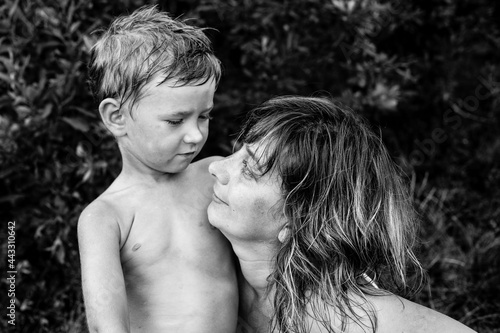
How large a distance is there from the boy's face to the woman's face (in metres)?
0.12

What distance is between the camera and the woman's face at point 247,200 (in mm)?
2158

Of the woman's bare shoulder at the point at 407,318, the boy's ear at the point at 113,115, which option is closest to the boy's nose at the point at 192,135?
the boy's ear at the point at 113,115

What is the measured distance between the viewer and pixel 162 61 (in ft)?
7.02

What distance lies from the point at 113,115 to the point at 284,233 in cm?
65

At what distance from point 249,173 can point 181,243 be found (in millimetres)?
365

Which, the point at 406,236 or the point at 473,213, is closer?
the point at 406,236

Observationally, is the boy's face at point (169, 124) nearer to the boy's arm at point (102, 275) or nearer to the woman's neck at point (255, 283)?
the boy's arm at point (102, 275)

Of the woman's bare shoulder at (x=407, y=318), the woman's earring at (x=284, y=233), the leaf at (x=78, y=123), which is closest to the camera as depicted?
the woman's bare shoulder at (x=407, y=318)

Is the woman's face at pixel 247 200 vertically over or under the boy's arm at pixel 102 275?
over

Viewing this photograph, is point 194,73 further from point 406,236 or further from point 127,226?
point 406,236

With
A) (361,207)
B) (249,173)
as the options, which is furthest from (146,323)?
(361,207)

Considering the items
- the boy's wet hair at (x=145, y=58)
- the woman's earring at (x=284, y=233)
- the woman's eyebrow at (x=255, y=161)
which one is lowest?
the woman's earring at (x=284, y=233)

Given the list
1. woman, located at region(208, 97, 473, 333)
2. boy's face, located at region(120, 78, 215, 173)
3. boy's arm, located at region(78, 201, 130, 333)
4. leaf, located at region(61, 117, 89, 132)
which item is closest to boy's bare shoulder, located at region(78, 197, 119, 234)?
boy's arm, located at region(78, 201, 130, 333)

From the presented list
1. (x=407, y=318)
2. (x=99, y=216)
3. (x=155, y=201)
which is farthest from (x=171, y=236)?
(x=407, y=318)
